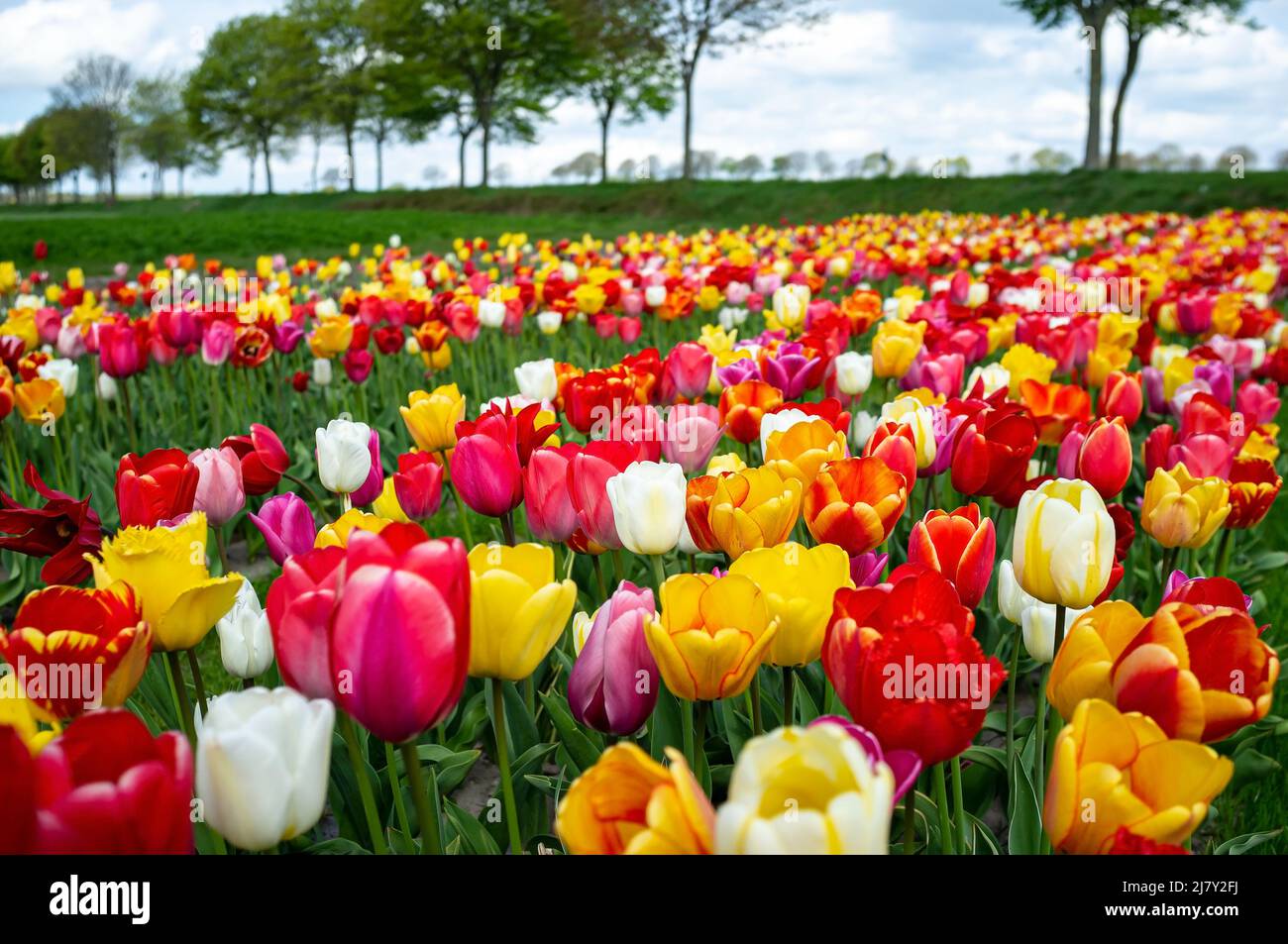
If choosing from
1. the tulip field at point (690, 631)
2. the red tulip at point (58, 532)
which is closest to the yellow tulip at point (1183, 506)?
the tulip field at point (690, 631)

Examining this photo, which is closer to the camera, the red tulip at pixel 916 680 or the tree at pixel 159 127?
the red tulip at pixel 916 680

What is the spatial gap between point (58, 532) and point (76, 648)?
762 millimetres

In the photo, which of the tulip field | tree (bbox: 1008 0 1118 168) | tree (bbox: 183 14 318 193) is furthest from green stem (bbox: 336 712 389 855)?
tree (bbox: 183 14 318 193)

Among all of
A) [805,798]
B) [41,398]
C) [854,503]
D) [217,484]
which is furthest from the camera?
[41,398]

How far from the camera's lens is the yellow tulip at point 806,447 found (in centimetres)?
195

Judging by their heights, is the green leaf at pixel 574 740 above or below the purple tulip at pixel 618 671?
below


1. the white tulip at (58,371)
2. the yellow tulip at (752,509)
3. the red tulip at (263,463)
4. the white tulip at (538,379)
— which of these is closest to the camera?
the yellow tulip at (752,509)

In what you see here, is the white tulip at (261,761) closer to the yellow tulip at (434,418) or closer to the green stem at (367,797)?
the green stem at (367,797)

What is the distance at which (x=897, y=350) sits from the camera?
3.51 meters

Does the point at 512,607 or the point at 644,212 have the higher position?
the point at 644,212

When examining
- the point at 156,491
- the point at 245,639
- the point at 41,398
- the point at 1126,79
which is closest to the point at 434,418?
the point at 156,491

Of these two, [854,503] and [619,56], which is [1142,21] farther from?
[854,503]

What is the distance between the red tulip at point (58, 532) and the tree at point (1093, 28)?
26.4 m

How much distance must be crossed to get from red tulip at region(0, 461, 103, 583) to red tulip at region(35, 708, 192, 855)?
0.96m
